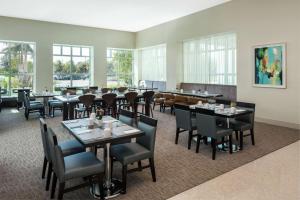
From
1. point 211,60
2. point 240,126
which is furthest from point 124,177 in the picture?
point 211,60

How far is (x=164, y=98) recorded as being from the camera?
357 inches

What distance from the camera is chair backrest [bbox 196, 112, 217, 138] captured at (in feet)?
13.5

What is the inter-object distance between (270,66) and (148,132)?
17.3 feet

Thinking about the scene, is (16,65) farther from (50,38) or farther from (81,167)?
(81,167)

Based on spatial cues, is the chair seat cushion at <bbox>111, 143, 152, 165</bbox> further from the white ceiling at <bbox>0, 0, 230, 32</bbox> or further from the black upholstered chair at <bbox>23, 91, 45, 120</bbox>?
the white ceiling at <bbox>0, 0, 230, 32</bbox>

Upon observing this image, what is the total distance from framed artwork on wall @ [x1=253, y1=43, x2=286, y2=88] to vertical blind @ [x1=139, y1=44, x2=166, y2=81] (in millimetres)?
5011

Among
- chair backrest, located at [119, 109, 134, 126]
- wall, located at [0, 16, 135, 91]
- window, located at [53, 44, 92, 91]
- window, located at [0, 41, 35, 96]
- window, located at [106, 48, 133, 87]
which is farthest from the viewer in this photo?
window, located at [106, 48, 133, 87]

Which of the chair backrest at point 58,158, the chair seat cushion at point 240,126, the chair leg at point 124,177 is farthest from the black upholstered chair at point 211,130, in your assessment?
the chair backrest at point 58,158

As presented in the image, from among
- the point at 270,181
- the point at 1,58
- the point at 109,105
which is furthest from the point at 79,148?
the point at 1,58

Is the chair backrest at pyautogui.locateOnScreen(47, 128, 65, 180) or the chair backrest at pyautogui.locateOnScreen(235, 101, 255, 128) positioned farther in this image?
the chair backrest at pyautogui.locateOnScreen(235, 101, 255, 128)

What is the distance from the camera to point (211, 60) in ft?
29.6

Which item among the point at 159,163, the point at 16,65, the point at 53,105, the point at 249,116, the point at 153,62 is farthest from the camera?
the point at 153,62

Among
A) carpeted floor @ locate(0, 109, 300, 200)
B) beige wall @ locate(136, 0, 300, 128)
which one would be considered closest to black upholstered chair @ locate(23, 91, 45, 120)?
carpeted floor @ locate(0, 109, 300, 200)

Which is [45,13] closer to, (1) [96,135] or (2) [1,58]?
(2) [1,58]
